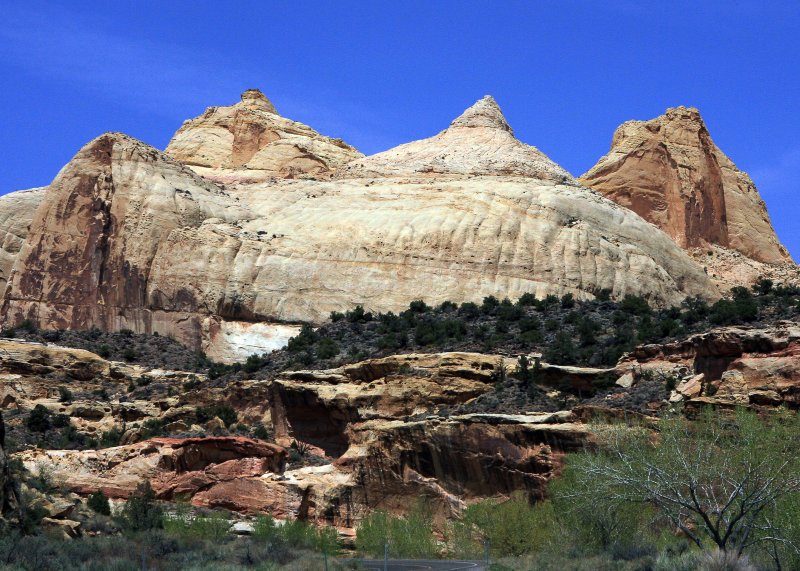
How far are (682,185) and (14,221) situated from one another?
41.2 meters

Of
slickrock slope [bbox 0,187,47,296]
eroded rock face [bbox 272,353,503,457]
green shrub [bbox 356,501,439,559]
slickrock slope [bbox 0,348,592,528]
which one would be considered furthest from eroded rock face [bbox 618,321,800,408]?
slickrock slope [bbox 0,187,47,296]

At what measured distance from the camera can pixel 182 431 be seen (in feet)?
220

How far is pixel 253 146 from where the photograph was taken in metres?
116

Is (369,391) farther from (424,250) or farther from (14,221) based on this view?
(14,221)

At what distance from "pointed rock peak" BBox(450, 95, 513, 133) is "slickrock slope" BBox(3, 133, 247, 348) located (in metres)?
22.8

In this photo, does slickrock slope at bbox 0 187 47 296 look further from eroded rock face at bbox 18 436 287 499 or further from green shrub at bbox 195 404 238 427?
eroded rock face at bbox 18 436 287 499

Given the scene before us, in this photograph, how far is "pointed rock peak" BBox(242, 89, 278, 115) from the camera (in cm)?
12162

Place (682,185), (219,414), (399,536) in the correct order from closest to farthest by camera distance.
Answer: (399,536) < (219,414) < (682,185)

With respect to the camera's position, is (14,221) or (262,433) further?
(14,221)

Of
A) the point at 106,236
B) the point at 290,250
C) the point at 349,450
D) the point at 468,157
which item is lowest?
the point at 349,450

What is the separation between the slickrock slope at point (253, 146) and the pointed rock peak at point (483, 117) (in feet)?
24.8

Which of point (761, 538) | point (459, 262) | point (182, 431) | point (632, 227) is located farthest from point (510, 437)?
point (632, 227)

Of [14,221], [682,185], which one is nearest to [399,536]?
[14,221]

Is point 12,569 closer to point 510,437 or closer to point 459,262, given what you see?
point 510,437
